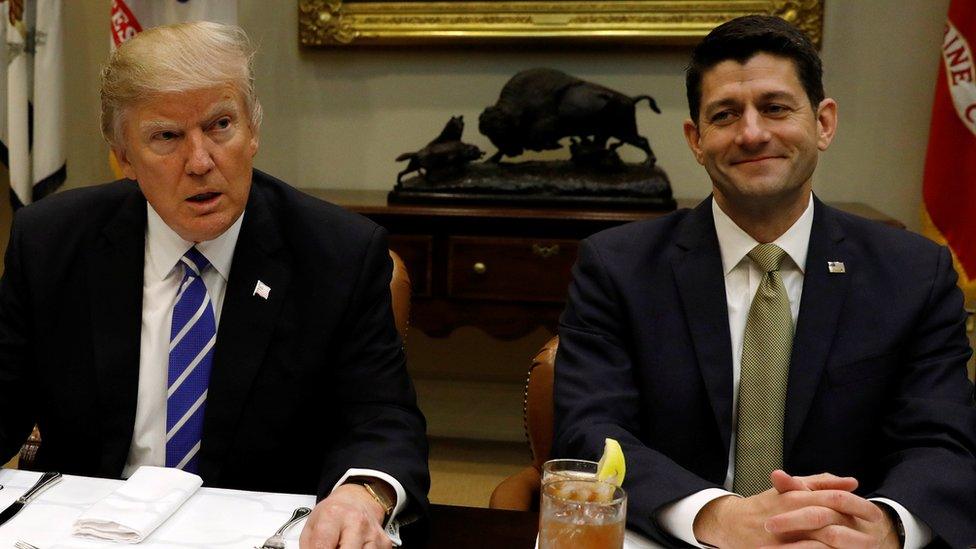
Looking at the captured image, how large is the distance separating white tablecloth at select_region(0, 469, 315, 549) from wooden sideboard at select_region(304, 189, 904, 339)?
2.03m

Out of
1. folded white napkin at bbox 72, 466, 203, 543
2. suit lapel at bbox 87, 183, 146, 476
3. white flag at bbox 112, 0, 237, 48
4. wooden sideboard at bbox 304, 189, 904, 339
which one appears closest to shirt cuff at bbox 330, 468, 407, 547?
folded white napkin at bbox 72, 466, 203, 543

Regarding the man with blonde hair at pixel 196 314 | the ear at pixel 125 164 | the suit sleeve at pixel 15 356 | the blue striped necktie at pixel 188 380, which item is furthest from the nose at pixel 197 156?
the suit sleeve at pixel 15 356

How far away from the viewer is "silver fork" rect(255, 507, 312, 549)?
128cm

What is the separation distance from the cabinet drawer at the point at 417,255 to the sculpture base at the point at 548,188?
0.43 ft

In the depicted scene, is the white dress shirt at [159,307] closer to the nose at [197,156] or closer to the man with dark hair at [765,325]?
the nose at [197,156]

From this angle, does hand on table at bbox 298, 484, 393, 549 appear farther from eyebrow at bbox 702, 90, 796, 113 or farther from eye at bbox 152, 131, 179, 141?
eyebrow at bbox 702, 90, 796, 113

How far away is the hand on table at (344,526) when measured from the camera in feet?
4.25

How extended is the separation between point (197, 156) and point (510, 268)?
73.9 inches

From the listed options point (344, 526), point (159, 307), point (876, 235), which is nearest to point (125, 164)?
point (159, 307)

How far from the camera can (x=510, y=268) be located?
11.4 feet

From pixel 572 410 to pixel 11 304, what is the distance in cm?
101

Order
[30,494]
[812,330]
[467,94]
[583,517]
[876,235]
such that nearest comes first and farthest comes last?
[583,517], [30,494], [812,330], [876,235], [467,94]

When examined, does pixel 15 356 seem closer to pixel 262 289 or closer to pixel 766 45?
pixel 262 289

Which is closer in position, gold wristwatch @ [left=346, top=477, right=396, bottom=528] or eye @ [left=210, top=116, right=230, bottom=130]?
gold wristwatch @ [left=346, top=477, right=396, bottom=528]
